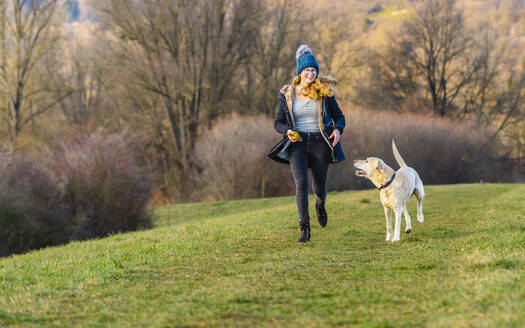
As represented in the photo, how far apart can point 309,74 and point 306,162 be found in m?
1.25

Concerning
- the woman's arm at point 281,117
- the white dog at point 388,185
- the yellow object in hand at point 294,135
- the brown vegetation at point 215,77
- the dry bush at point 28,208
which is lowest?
the dry bush at point 28,208

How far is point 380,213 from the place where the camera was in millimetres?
12047

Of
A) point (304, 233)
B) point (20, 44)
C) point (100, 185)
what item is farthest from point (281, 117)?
point (20, 44)

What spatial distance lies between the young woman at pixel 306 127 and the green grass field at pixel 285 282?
0.88m

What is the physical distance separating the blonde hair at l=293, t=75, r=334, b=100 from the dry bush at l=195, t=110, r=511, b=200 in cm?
2558

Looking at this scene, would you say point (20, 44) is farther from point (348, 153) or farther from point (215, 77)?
point (348, 153)

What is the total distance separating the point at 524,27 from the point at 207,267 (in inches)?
2712

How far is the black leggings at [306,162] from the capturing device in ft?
24.1

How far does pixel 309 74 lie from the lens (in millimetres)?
7355

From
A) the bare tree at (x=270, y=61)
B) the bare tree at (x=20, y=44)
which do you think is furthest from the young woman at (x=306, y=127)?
the bare tree at (x=270, y=61)

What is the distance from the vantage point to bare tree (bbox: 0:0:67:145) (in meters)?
38.6

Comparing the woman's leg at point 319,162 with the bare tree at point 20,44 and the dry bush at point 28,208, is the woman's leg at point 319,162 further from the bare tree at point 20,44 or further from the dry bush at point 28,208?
the bare tree at point 20,44

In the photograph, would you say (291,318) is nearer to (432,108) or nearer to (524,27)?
(432,108)

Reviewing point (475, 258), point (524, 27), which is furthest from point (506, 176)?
point (475, 258)
